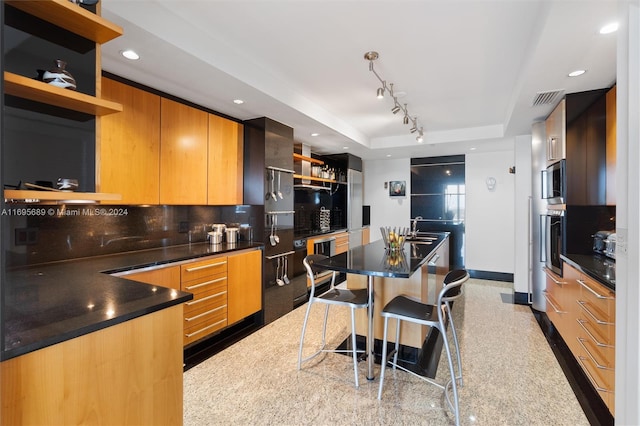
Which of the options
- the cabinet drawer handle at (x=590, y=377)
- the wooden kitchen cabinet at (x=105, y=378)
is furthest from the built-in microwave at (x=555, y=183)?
the wooden kitchen cabinet at (x=105, y=378)

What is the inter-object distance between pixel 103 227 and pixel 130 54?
1.40 m

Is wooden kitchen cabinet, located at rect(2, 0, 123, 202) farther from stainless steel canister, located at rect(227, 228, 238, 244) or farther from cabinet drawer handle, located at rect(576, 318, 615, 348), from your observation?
cabinet drawer handle, located at rect(576, 318, 615, 348)

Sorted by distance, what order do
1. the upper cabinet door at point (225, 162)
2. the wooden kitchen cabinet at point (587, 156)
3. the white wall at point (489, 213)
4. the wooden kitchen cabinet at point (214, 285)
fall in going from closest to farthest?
the wooden kitchen cabinet at point (214, 285) → the wooden kitchen cabinet at point (587, 156) → the upper cabinet door at point (225, 162) → the white wall at point (489, 213)

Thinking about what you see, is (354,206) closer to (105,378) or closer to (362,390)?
(362,390)

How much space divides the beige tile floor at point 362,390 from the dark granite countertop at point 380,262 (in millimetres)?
853

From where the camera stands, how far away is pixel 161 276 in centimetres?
229

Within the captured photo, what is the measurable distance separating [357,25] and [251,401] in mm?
2604

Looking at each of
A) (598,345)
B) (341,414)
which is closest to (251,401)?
(341,414)

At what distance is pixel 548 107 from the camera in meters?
3.03

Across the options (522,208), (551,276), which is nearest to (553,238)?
(551,276)

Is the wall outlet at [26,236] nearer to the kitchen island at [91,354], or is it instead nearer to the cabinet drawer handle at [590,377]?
the kitchen island at [91,354]

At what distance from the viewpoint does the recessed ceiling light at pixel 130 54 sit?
1.96m

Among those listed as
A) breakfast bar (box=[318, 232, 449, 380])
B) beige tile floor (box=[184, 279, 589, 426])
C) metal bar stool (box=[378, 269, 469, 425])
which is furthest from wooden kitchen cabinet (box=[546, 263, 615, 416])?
breakfast bar (box=[318, 232, 449, 380])

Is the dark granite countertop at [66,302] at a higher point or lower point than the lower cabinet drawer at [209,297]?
higher
